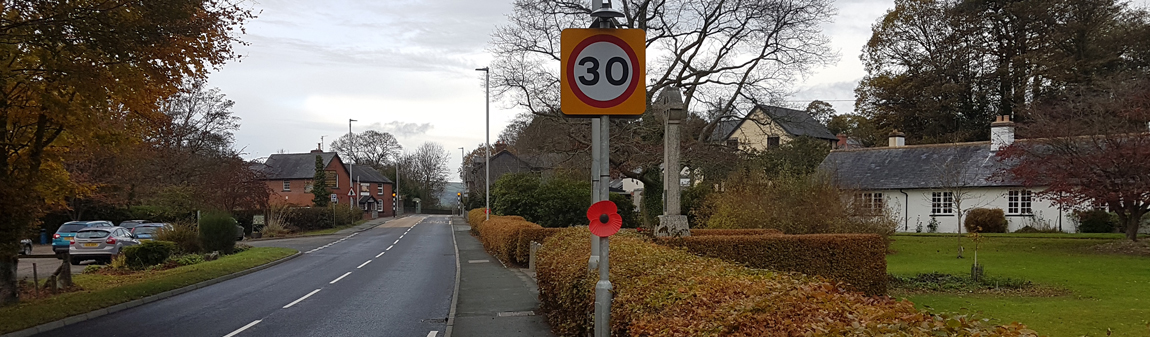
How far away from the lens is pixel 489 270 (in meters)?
20.3

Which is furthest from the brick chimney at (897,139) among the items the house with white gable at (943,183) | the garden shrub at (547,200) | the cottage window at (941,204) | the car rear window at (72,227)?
the car rear window at (72,227)

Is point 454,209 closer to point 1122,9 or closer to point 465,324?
point 1122,9

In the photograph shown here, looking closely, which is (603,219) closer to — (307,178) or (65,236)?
(65,236)

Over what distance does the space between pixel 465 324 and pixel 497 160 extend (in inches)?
2882

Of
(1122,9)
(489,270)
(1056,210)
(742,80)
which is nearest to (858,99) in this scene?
(1122,9)

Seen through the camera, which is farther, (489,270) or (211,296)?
(489,270)

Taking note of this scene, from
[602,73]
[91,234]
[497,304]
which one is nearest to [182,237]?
[91,234]

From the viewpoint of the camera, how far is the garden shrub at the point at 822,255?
14406 mm

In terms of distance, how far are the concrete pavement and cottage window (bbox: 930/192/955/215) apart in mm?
27109

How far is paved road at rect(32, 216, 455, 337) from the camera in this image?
11.3 meters

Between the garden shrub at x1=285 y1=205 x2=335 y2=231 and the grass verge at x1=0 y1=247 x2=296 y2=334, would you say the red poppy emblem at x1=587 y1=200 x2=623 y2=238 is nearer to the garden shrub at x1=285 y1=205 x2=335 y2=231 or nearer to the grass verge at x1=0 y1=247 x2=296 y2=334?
the grass verge at x1=0 y1=247 x2=296 y2=334

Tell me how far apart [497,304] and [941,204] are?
32703 millimetres

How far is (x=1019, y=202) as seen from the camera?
36.5 m

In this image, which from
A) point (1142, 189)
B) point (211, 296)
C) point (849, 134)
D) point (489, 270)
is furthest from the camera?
point (849, 134)
